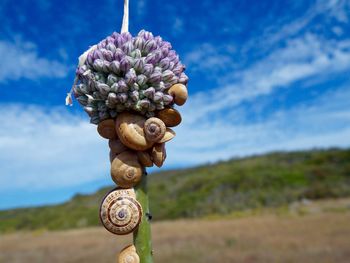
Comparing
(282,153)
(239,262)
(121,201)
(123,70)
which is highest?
(282,153)

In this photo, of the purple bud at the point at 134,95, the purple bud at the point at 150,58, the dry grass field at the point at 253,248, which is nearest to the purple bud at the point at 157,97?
the purple bud at the point at 134,95

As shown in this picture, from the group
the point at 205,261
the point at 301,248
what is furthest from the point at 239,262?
the point at 301,248

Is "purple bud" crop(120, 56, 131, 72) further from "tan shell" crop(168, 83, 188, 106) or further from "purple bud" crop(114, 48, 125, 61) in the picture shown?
"tan shell" crop(168, 83, 188, 106)

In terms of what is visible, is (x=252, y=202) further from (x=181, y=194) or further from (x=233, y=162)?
(x=233, y=162)

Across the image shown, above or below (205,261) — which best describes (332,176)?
above

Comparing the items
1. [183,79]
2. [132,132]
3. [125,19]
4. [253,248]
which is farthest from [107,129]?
[253,248]

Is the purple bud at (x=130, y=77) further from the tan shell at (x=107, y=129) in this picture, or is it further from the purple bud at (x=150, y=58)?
the tan shell at (x=107, y=129)

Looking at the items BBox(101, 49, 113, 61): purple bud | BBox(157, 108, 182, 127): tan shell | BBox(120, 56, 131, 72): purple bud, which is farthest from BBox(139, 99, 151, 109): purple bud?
BBox(101, 49, 113, 61): purple bud
